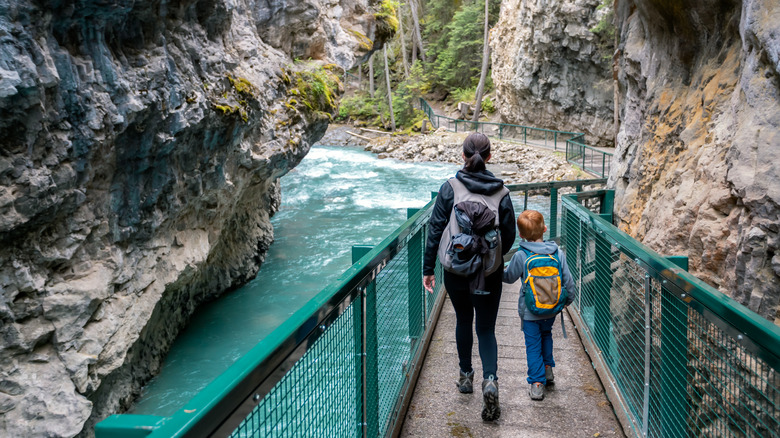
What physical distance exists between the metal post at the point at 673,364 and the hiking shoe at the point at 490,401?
0.97 metres

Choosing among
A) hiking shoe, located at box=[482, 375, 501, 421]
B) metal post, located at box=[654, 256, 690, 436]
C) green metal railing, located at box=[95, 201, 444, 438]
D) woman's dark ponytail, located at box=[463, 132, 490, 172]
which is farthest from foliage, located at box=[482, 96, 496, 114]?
metal post, located at box=[654, 256, 690, 436]

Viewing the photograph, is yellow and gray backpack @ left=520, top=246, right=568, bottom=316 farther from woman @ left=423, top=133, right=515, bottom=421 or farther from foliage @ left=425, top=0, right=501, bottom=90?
foliage @ left=425, top=0, right=501, bottom=90

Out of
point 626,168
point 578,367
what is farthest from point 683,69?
point 578,367

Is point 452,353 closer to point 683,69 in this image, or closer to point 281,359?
point 281,359

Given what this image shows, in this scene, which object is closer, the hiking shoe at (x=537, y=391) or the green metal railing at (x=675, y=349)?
the green metal railing at (x=675, y=349)

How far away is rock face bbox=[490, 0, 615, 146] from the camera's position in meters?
29.5

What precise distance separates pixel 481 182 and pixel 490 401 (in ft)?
4.65

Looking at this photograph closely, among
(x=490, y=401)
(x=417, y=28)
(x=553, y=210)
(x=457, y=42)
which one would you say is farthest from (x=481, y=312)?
(x=417, y=28)

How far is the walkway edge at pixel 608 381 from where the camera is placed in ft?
11.5

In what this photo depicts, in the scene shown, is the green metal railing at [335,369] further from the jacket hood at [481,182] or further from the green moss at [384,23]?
the green moss at [384,23]

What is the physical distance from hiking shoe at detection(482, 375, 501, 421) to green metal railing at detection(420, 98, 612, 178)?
1519cm

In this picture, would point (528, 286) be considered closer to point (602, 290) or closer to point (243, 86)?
point (602, 290)

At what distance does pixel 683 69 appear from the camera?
320 inches

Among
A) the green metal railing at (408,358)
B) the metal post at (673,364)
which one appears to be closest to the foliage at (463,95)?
the green metal railing at (408,358)
